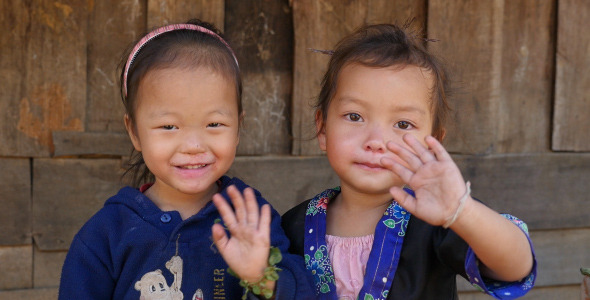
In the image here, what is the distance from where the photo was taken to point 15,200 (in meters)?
2.88

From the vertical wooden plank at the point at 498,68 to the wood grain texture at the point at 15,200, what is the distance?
1.92 meters

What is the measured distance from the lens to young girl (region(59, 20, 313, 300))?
2.03m

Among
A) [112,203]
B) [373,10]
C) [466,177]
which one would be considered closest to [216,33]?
[112,203]

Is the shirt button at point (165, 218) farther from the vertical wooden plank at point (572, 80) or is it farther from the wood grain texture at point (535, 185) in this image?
the vertical wooden plank at point (572, 80)

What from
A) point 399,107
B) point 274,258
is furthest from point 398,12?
point 274,258

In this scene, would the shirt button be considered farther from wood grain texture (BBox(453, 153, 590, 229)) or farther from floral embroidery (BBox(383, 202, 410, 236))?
wood grain texture (BBox(453, 153, 590, 229))

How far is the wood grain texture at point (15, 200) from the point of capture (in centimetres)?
Answer: 287

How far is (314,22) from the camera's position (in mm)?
3072

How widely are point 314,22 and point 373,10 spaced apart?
292 mm

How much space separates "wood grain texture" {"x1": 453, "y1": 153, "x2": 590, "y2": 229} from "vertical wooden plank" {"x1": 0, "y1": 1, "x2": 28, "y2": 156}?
1.99 meters

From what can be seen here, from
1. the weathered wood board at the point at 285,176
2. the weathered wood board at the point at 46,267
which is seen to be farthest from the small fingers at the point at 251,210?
the weathered wood board at the point at 46,267

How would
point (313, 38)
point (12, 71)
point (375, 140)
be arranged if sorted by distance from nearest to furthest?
point (375, 140), point (12, 71), point (313, 38)

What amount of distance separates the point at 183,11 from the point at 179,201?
104 centimetres

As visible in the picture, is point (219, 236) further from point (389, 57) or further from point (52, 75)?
point (52, 75)
